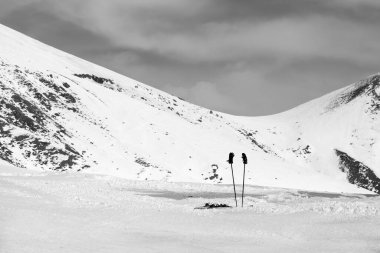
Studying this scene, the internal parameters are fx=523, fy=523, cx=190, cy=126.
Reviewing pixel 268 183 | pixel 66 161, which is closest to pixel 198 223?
pixel 66 161

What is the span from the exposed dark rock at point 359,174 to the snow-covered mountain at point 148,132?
171mm

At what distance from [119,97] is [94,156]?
25911 mm

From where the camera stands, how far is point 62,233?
15.3 metres

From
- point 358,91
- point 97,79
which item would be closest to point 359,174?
point 358,91

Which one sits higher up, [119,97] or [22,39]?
[22,39]

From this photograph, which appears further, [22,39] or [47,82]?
[22,39]

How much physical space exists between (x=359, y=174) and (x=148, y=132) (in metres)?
38.8

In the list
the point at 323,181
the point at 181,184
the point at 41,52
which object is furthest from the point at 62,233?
the point at 41,52

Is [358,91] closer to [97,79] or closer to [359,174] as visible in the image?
[359,174]

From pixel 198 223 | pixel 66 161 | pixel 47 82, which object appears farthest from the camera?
pixel 47 82

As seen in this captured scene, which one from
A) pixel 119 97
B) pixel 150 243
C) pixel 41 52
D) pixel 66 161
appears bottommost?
pixel 150 243

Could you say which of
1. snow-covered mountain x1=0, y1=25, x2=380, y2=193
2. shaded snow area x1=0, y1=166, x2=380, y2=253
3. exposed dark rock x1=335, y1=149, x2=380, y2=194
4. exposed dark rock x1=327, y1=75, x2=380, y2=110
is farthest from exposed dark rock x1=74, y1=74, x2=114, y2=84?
shaded snow area x1=0, y1=166, x2=380, y2=253

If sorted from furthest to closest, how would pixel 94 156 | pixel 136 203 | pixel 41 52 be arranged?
1. pixel 41 52
2. pixel 94 156
3. pixel 136 203

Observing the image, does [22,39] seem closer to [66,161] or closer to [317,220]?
[66,161]
